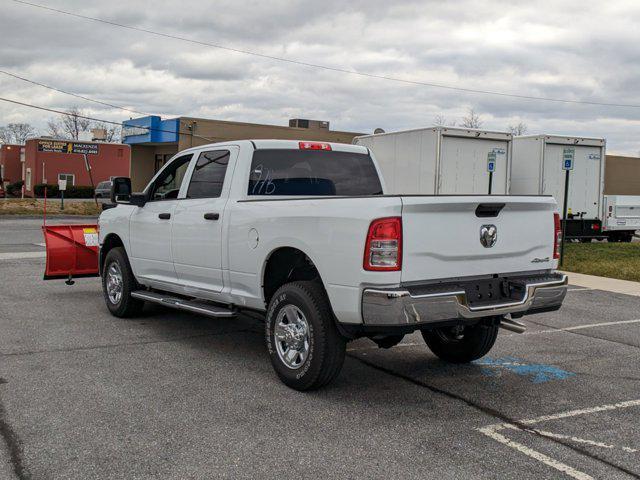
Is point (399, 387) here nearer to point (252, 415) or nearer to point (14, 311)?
point (252, 415)

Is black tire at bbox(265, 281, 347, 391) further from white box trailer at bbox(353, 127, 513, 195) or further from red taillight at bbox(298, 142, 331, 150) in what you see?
white box trailer at bbox(353, 127, 513, 195)

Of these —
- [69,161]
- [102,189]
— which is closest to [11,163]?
[69,161]

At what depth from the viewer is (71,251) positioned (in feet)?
32.6

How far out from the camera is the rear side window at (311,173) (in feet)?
21.7

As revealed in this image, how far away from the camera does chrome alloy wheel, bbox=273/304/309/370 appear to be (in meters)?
5.45

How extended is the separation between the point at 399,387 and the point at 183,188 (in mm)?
3141

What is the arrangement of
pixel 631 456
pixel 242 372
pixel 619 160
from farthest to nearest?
pixel 619 160 → pixel 242 372 → pixel 631 456

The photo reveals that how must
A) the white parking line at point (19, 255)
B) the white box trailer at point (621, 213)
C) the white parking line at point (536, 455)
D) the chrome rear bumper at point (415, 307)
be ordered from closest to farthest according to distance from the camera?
the white parking line at point (536, 455), the chrome rear bumper at point (415, 307), the white parking line at point (19, 255), the white box trailer at point (621, 213)

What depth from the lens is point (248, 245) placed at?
6008 mm

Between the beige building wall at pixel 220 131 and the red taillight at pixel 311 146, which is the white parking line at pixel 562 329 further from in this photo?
the beige building wall at pixel 220 131

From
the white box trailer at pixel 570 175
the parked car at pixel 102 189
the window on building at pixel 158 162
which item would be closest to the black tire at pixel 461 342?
the white box trailer at pixel 570 175

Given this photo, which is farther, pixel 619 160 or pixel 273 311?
pixel 619 160

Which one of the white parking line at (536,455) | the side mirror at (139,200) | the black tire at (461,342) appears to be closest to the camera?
→ the white parking line at (536,455)

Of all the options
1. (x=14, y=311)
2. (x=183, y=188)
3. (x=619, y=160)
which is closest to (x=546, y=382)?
(x=183, y=188)
